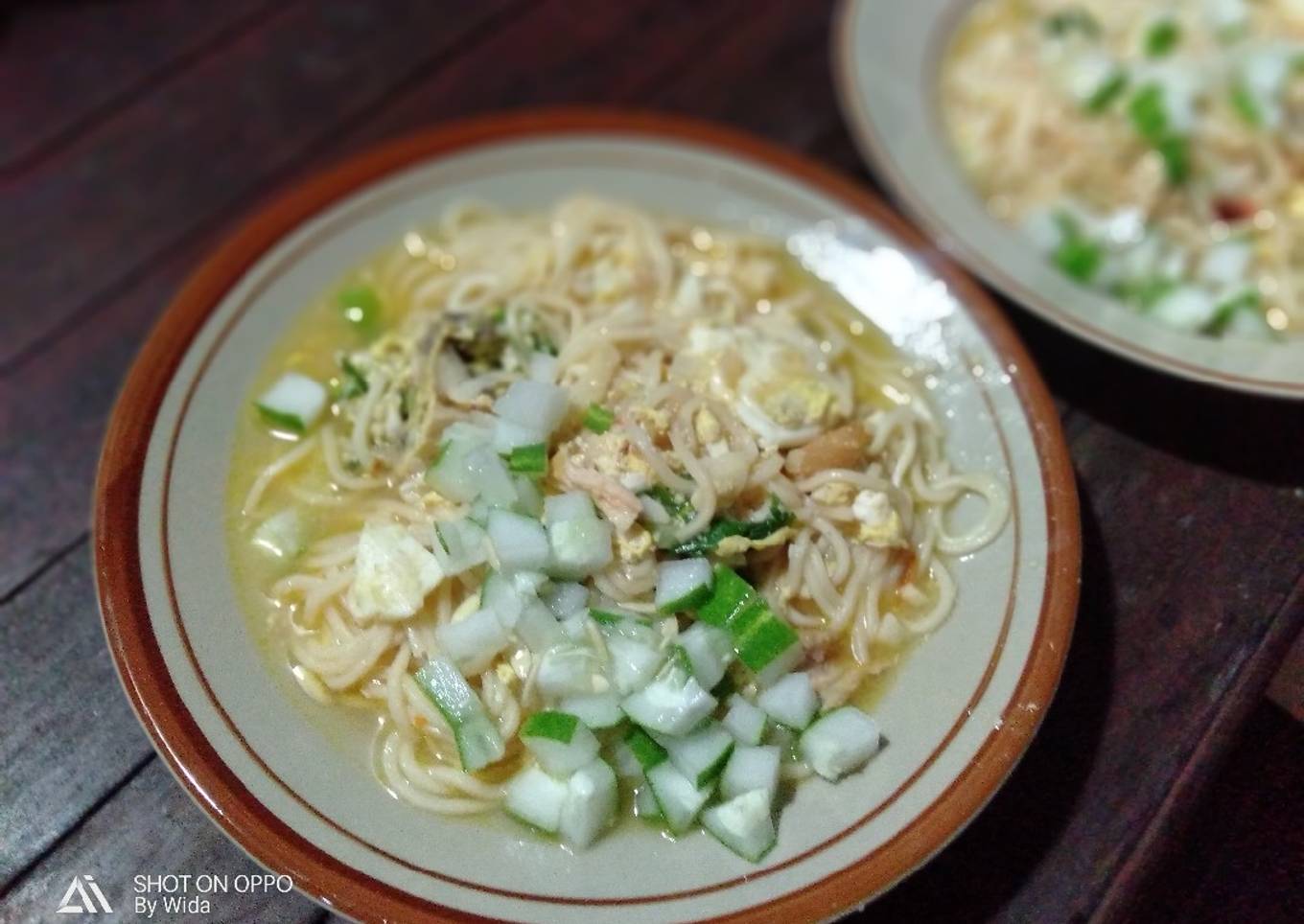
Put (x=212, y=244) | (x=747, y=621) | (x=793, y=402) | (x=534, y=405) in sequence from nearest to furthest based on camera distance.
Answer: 1. (x=747, y=621)
2. (x=534, y=405)
3. (x=793, y=402)
4. (x=212, y=244)

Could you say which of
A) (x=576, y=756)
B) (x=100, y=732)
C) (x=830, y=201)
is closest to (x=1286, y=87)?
(x=830, y=201)

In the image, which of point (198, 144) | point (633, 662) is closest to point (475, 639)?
point (633, 662)

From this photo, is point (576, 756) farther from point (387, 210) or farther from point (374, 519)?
point (387, 210)

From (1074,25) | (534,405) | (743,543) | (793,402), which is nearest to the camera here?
(743,543)

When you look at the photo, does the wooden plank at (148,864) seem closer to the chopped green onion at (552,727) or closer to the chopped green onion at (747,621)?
the chopped green onion at (552,727)

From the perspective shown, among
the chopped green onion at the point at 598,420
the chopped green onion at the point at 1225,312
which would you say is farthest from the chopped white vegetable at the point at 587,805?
the chopped green onion at the point at 1225,312

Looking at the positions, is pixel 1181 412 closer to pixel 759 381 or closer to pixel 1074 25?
pixel 759 381

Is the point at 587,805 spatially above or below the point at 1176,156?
above
